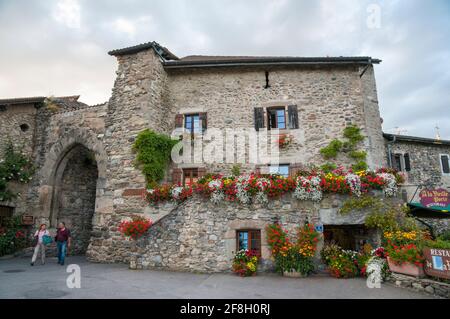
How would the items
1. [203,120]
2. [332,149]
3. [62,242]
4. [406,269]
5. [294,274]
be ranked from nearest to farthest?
[406,269] → [294,274] → [62,242] → [332,149] → [203,120]

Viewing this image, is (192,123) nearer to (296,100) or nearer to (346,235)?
(296,100)

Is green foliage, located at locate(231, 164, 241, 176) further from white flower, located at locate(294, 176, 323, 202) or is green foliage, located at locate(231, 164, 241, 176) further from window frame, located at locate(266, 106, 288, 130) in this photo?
white flower, located at locate(294, 176, 323, 202)

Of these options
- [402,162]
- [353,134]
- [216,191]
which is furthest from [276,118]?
[402,162]

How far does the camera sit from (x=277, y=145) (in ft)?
36.6

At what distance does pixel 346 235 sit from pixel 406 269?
3.19m

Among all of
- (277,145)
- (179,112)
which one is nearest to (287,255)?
(277,145)

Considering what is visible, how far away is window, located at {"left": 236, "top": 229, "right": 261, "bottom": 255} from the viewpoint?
25.1ft

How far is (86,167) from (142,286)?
9185 millimetres

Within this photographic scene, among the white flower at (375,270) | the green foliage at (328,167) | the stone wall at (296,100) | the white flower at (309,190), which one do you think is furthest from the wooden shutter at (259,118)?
the white flower at (375,270)

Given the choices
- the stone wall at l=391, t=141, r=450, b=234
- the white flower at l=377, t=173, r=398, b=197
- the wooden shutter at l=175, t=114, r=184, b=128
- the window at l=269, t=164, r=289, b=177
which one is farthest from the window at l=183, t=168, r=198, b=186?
the stone wall at l=391, t=141, r=450, b=234

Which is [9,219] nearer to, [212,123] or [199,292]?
[212,123]

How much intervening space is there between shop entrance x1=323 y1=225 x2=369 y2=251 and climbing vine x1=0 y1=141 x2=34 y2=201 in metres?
12.4

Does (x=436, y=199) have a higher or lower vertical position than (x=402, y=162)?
lower

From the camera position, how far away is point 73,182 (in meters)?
12.8
